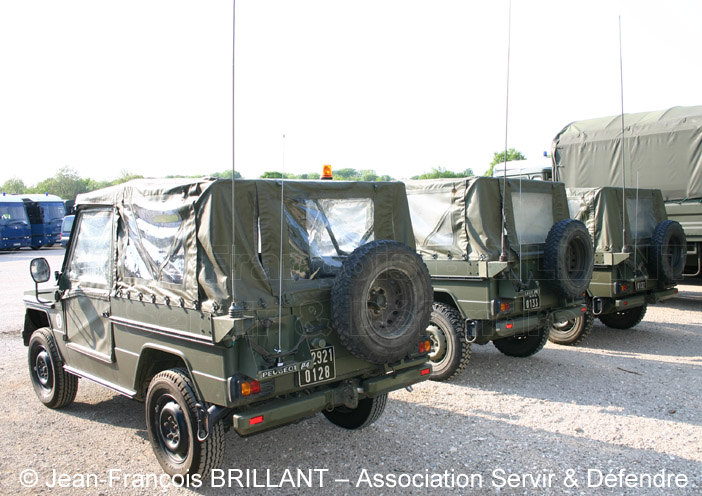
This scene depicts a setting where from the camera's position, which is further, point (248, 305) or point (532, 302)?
point (532, 302)

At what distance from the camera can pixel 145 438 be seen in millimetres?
4641

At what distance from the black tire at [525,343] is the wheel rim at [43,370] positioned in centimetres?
500

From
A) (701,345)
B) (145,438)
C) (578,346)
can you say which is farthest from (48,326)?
(701,345)

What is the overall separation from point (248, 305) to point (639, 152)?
9.98 metres

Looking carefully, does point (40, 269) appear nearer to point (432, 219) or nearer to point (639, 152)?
point (432, 219)

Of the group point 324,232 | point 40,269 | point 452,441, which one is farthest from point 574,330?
point 40,269

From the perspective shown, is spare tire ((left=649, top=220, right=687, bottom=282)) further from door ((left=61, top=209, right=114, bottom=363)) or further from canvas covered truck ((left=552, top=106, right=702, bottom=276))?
door ((left=61, top=209, right=114, bottom=363))

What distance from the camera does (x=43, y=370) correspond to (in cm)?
545

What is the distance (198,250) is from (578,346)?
597 cm

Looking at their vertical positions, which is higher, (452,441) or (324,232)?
(324,232)

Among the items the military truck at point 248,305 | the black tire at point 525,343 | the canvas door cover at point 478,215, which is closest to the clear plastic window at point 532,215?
the canvas door cover at point 478,215

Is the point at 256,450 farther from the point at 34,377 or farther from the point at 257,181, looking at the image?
the point at 34,377

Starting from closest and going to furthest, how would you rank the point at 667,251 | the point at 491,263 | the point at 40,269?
the point at 40,269 < the point at 491,263 < the point at 667,251

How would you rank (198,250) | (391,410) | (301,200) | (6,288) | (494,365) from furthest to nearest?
1. (6,288)
2. (494,365)
3. (391,410)
4. (301,200)
5. (198,250)
